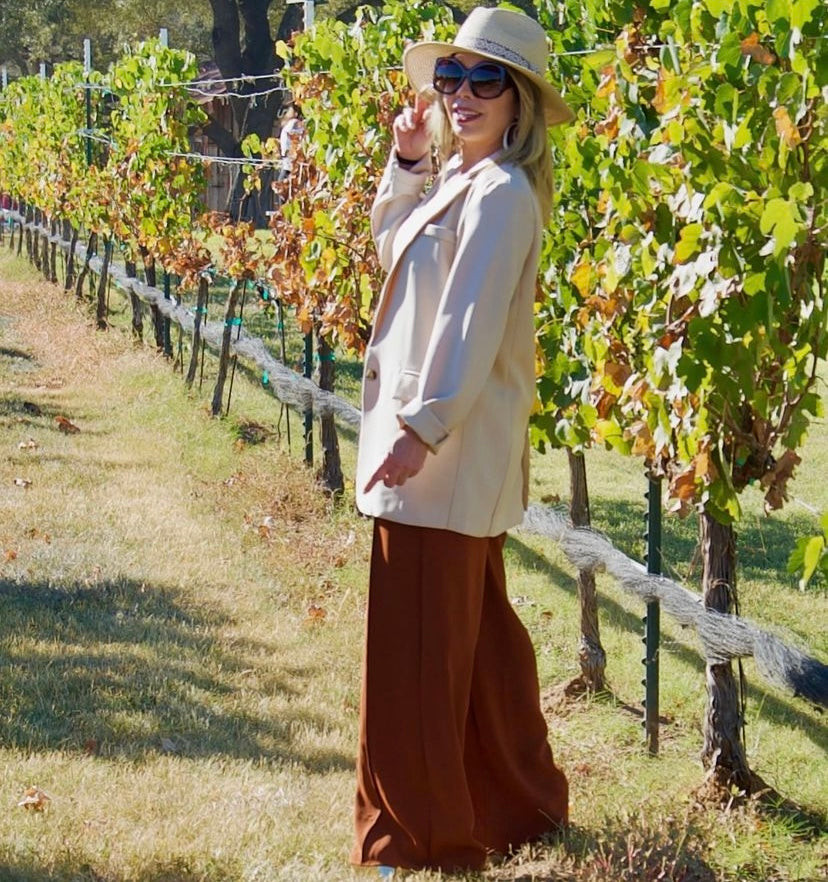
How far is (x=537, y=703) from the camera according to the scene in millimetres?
4016

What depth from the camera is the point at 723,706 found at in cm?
479

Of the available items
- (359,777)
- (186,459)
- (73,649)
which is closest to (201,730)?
(73,649)

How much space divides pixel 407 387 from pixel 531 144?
2.05ft

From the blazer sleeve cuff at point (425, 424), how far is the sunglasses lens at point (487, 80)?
2.38 feet

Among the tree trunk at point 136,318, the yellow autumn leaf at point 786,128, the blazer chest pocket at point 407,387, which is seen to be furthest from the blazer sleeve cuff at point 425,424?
the tree trunk at point 136,318

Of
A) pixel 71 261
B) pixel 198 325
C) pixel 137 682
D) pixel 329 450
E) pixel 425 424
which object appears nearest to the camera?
pixel 425 424

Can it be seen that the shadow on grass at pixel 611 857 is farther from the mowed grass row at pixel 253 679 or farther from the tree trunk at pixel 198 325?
the tree trunk at pixel 198 325

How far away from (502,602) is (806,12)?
5.08 ft

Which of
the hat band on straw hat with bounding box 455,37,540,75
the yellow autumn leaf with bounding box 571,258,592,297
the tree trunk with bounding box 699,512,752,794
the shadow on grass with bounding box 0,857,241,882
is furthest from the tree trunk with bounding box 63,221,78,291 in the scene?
the hat band on straw hat with bounding box 455,37,540,75

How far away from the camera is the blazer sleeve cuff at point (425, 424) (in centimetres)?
351

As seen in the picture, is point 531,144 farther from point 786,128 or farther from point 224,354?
point 224,354

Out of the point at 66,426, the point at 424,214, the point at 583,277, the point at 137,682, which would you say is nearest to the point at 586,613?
the point at 583,277

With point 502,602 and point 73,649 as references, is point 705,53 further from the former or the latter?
point 73,649

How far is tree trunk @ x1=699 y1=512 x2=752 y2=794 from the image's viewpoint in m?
4.78
